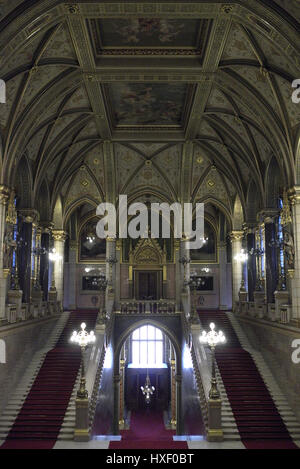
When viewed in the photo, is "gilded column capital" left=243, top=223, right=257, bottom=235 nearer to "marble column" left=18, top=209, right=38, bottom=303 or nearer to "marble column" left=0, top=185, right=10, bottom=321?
"marble column" left=18, top=209, right=38, bottom=303

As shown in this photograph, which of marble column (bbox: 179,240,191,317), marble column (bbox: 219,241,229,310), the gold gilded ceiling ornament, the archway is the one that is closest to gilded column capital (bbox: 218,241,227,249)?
marble column (bbox: 219,241,229,310)

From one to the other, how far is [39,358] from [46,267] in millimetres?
5854

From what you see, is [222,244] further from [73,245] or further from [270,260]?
[270,260]

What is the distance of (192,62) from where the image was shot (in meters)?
15.5

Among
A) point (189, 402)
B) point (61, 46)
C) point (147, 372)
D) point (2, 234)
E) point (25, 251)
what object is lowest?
point (147, 372)

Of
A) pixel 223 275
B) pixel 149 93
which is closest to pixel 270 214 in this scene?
pixel 149 93

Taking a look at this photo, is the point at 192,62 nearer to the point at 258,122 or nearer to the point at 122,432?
the point at 258,122

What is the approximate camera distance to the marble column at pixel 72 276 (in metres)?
29.9

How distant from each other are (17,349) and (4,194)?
6.12 meters

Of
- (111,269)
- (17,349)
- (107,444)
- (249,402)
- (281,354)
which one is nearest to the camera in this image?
(107,444)

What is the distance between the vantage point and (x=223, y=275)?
100 feet

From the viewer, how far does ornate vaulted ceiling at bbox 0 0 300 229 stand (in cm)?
1230

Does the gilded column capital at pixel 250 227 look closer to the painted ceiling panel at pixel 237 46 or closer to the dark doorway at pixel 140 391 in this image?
the painted ceiling panel at pixel 237 46

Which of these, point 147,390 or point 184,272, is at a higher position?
point 184,272
